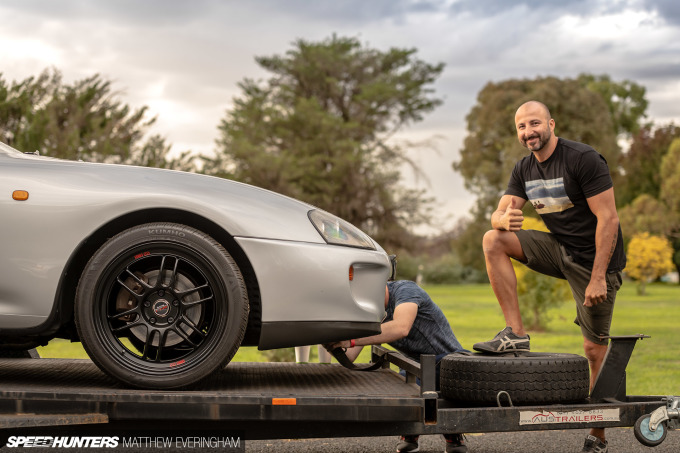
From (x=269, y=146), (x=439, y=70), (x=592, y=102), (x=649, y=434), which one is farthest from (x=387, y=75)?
(x=649, y=434)

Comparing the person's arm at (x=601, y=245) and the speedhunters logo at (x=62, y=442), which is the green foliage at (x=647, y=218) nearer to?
the person's arm at (x=601, y=245)

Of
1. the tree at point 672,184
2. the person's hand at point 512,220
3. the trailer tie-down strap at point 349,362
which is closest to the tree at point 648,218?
the tree at point 672,184

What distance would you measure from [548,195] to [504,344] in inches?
46.9

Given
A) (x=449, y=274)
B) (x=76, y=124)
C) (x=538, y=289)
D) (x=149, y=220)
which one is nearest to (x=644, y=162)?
(x=449, y=274)

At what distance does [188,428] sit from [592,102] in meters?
41.2

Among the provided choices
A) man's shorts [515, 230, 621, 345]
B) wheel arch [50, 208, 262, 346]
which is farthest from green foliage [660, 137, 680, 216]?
wheel arch [50, 208, 262, 346]

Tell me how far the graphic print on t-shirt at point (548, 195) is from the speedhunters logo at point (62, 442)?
2.74 metres

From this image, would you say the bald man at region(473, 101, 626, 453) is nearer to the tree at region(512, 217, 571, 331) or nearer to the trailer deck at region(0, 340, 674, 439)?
the trailer deck at region(0, 340, 674, 439)

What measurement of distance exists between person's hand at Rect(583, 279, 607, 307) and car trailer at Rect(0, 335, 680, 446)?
0.47 metres

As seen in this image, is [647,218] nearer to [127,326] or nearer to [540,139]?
[540,139]

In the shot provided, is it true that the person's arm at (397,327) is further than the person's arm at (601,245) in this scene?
No

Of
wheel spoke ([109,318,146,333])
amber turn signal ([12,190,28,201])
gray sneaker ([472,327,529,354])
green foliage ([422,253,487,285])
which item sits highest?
amber turn signal ([12,190,28,201])

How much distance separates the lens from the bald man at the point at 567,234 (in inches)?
163

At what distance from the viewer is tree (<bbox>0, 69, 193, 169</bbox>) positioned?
15781 mm
